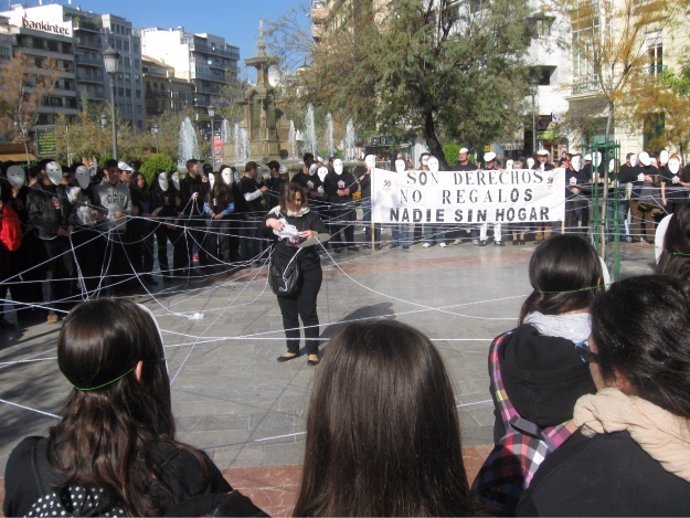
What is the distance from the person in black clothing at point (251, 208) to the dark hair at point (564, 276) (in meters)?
10.00

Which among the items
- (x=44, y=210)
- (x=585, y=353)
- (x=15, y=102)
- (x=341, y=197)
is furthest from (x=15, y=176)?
(x=15, y=102)

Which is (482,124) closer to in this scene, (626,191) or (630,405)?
(626,191)

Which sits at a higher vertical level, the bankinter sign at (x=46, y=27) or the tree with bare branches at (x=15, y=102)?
the bankinter sign at (x=46, y=27)

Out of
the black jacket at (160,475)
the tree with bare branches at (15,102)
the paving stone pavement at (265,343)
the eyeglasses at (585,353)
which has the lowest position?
the paving stone pavement at (265,343)

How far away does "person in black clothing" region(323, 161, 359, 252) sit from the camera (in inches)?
574

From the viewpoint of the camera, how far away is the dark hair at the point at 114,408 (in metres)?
1.84

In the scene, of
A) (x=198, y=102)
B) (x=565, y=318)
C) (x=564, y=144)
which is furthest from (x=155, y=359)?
(x=198, y=102)

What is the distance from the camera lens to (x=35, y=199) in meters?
8.90

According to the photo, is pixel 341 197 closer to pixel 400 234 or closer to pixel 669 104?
pixel 400 234

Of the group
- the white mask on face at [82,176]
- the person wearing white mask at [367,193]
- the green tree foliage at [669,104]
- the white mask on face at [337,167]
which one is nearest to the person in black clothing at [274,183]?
the white mask on face at [337,167]

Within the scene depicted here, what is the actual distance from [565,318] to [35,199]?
7.89 metres

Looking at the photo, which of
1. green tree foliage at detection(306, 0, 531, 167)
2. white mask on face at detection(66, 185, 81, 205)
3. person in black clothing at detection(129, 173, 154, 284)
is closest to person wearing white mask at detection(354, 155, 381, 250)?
person in black clothing at detection(129, 173, 154, 284)

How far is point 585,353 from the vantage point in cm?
223

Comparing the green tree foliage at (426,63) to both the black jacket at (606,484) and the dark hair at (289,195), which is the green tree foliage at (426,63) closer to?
the dark hair at (289,195)
